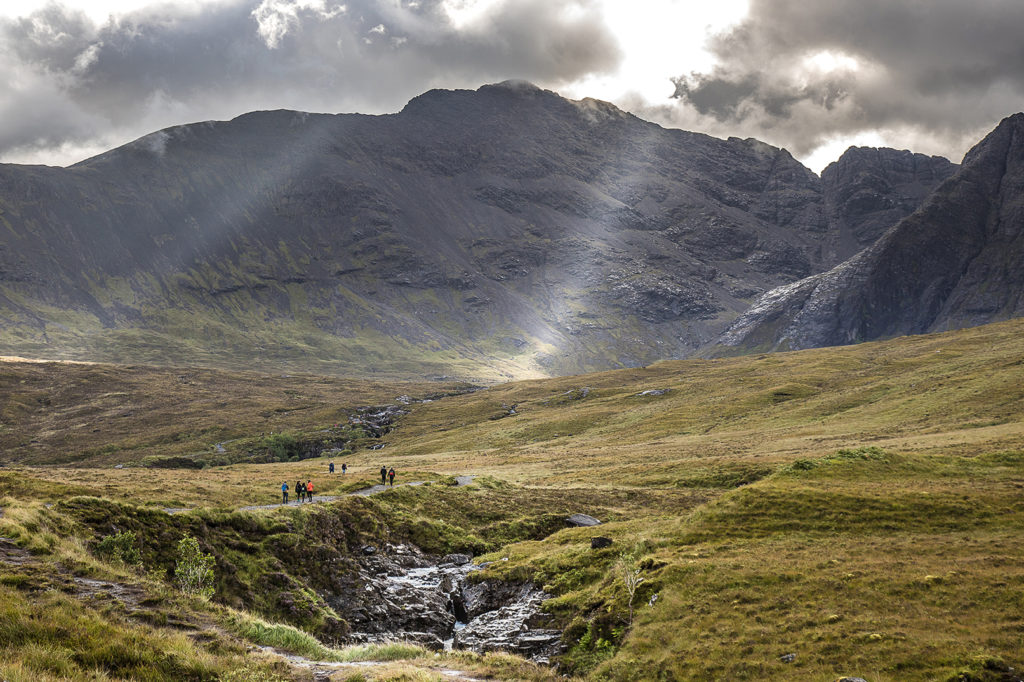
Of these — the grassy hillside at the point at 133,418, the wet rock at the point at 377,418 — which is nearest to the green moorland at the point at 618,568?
the grassy hillside at the point at 133,418

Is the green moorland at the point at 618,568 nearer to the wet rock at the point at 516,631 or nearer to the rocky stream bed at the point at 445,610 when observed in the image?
the wet rock at the point at 516,631

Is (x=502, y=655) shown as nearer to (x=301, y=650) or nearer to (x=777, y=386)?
(x=301, y=650)

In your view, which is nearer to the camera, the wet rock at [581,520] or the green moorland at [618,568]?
the green moorland at [618,568]

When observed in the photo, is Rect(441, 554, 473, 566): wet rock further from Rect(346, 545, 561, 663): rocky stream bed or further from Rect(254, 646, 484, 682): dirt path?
Rect(254, 646, 484, 682): dirt path

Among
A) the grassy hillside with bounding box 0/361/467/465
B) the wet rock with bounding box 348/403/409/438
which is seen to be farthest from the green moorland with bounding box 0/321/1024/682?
the wet rock with bounding box 348/403/409/438

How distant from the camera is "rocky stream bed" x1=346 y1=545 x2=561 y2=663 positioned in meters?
28.2

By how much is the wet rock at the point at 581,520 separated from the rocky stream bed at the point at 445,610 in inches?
471

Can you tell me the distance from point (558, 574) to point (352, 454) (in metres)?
107

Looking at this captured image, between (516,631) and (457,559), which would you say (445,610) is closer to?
(516,631)

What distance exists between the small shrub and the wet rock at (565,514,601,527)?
27.4 metres

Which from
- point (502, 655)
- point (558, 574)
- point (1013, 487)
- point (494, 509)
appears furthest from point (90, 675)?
point (1013, 487)

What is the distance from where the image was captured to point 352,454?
433ft

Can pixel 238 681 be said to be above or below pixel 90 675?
below

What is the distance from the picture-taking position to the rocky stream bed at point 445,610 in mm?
28188
